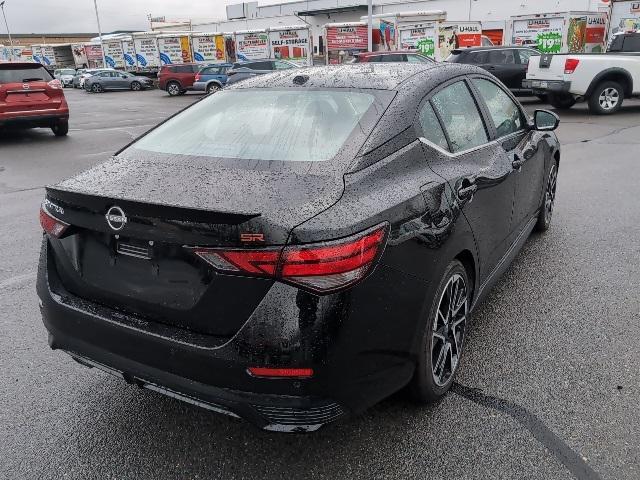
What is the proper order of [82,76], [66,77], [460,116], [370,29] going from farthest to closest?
[66,77]
[82,76]
[370,29]
[460,116]

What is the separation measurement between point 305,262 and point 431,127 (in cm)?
127

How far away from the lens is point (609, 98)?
45.2 feet

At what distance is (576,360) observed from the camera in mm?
3047

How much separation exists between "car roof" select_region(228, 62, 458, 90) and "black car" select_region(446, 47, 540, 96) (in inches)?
577

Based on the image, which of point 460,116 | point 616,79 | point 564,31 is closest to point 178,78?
point 564,31

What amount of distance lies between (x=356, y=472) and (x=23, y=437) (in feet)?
5.23

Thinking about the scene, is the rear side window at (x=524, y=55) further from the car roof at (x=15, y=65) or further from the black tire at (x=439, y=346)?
the black tire at (x=439, y=346)

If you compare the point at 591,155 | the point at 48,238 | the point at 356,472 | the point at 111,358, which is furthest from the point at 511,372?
the point at 591,155

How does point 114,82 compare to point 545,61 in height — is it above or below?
below

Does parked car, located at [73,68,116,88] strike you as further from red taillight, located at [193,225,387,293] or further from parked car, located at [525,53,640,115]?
red taillight, located at [193,225,387,293]

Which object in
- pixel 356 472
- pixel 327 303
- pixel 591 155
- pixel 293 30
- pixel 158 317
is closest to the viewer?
pixel 327 303

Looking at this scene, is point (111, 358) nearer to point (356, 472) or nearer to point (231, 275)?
point (231, 275)

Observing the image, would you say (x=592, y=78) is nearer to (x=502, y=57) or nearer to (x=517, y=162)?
(x=502, y=57)

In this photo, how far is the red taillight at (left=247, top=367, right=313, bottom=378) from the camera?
192 centimetres
